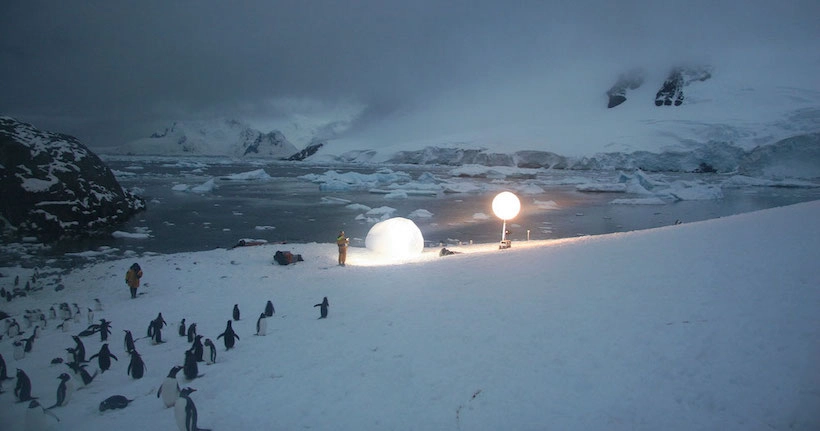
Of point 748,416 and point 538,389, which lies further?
point 538,389

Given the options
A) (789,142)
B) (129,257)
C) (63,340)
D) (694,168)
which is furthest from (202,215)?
(694,168)

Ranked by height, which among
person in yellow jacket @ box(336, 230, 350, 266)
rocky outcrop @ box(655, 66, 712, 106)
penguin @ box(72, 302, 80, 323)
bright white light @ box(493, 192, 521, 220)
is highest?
rocky outcrop @ box(655, 66, 712, 106)

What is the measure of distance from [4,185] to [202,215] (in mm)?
11150

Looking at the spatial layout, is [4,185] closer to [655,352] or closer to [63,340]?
[63,340]

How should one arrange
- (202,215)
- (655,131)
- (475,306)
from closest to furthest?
(475,306), (202,215), (655,131)

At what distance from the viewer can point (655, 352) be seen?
5.71 meters

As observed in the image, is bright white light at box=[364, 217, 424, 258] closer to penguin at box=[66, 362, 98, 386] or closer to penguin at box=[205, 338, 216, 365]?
penguin at box=[205, 338, 216, 365]

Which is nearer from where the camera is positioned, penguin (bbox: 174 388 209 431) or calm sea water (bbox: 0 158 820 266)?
penguin (bbox: 174 388 209 431)

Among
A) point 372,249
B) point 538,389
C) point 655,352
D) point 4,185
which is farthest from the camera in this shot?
point 4,185

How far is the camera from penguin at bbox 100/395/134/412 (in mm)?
5473

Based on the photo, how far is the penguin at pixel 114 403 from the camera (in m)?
5.47

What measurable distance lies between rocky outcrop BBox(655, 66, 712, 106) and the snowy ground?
158 meters

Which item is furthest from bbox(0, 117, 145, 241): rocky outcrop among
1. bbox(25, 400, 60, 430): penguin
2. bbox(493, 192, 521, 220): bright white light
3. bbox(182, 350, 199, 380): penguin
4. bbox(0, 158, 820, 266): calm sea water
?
bbox(25, 400, 60, 430): penguin

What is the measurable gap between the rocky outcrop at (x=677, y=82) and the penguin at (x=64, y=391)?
166054mm
